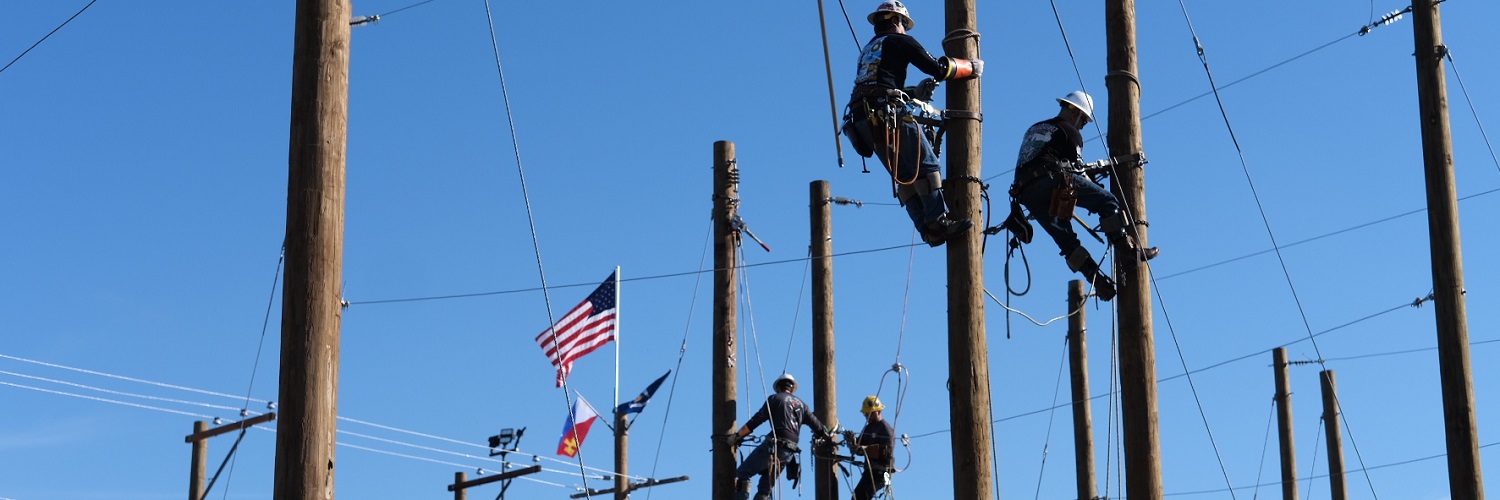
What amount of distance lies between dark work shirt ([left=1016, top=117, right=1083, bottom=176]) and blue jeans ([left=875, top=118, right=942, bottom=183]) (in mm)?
851

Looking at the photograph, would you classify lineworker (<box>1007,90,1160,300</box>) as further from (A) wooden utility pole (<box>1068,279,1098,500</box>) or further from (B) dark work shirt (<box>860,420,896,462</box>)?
(A) wooden utility pole (<box>1068,279,1098,500</box>)

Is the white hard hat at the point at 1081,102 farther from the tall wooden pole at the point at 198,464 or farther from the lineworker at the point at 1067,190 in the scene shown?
the tall wooden pole at the point at 198,464

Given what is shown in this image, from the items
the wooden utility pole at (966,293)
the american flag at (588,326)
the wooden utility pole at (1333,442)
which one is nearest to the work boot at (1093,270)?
the wooden utility pole at (966,293)

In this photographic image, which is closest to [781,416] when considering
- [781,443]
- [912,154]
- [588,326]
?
[781,443]

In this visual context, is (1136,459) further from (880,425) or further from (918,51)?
(880,425)

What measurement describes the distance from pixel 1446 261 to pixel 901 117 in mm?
4712

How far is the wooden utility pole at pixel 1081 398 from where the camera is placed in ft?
62.4

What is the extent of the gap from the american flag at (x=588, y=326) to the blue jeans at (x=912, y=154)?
839 centimetres

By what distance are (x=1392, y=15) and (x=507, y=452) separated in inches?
465

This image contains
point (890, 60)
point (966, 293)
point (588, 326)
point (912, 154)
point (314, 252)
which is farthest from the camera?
point (588, 326)

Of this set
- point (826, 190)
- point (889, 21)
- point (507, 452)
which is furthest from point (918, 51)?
point (507, 452)

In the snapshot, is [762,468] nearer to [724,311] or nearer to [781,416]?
[781,416]

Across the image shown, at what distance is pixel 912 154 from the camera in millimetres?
10031

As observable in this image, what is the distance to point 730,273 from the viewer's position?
15.2m
